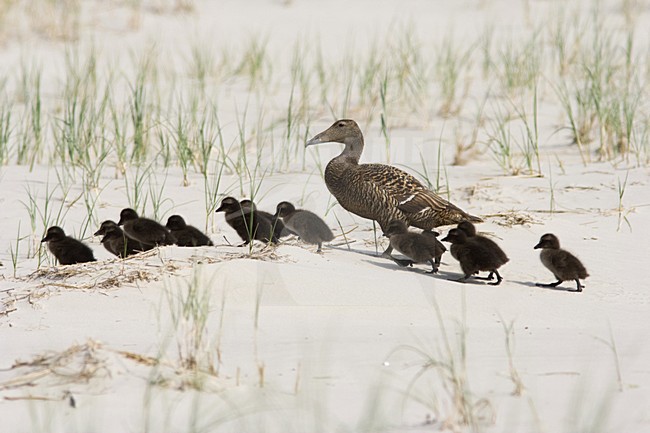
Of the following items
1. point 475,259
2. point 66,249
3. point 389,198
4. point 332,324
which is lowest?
point 332,324

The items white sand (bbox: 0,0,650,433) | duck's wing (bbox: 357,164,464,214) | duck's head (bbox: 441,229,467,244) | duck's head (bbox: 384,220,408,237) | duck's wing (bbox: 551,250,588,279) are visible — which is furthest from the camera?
duck's wing (bbox: 357,164,464,214)

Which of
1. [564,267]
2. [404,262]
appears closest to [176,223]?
[404,262]

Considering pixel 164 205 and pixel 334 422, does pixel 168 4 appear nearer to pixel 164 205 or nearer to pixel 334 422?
pixel 164 205

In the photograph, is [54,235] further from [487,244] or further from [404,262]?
[487,244]

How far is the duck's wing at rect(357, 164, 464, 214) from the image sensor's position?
7.07 m

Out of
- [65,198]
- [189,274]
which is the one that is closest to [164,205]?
[65,198]

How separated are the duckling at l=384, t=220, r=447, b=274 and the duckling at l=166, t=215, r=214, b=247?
1.28 m

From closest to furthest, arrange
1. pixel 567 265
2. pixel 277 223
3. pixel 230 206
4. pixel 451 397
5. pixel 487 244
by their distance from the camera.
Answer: pixel 451 397
pixel 567 265
pixel 487 244
pixel 277 223
pixel 230 206

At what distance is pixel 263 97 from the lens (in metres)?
12.3

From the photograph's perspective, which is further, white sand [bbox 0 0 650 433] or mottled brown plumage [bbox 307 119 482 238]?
mottled brown plumage [bbox 307 119 482 238]

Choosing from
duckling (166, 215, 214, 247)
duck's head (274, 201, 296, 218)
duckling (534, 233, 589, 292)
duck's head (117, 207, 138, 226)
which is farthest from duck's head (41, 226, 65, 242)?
duckling (534, 233, 589, 292)

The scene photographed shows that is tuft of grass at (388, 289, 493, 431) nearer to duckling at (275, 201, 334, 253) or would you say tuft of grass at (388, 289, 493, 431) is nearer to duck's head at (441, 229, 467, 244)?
duck's head at (441, 229, 467, 244)

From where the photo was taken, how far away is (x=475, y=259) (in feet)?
19.8

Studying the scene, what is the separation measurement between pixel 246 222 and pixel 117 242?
2.69 feet
